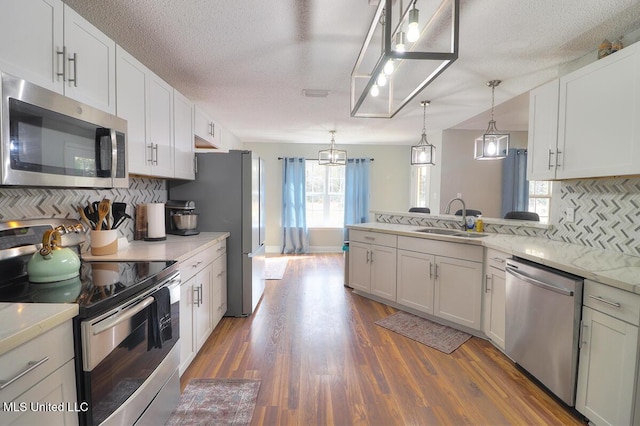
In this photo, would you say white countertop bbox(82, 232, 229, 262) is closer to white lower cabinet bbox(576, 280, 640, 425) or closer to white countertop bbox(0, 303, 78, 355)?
white countertop bbox(0, 303, 78, 355)

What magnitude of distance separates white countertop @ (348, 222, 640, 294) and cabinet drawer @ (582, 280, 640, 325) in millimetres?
36

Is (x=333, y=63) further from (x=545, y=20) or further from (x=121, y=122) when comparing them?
(x=121, y=122)

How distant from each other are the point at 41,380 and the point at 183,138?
2.17m

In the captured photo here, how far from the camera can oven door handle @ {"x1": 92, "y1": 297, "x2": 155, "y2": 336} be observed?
109cm

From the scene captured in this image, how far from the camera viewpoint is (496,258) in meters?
2.38

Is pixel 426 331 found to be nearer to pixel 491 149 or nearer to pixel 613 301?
pixel 613 301

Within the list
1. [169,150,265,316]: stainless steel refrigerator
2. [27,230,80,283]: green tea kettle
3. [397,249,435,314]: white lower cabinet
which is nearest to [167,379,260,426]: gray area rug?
[27,230,80,283]: green tea kettle

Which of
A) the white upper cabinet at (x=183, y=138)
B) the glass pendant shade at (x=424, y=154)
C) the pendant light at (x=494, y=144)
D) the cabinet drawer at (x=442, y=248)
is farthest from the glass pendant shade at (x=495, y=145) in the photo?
the white upper cabinet at (x=183, y=138)

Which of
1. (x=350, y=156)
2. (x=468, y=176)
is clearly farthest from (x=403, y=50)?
(x=350, y=156)

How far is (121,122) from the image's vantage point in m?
1.68

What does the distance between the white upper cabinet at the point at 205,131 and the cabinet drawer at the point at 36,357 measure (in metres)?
2.81

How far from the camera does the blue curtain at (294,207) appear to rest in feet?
20.6

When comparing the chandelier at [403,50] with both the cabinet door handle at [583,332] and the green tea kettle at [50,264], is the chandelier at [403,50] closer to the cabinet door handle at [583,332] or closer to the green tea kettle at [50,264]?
the cabinet door handle at [583,332]

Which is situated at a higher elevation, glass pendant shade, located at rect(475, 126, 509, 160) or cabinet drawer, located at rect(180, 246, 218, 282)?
glass pendant shade, located at rect(475, 126, 509, 160)
